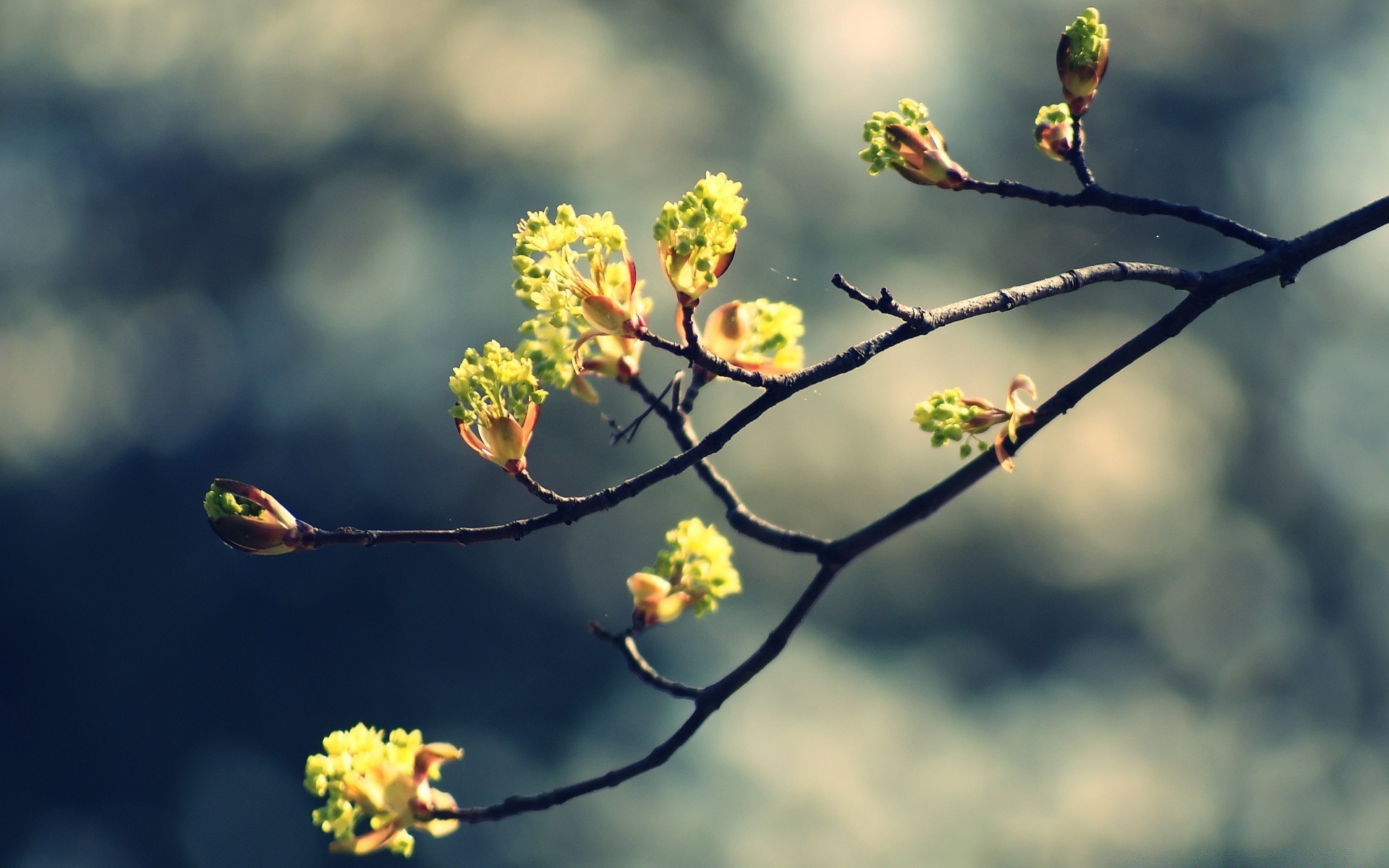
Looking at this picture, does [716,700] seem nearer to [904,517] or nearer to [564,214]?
[904,517]

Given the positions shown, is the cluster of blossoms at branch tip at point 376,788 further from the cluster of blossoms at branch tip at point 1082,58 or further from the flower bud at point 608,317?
the cluster of blossoms at branch tip at point 1082,58

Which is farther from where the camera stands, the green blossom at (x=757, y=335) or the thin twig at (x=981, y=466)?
the green blossom at (x=757, y=335)

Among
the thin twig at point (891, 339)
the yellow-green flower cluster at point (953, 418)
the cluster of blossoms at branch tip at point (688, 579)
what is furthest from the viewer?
the cluster of blossoms at branch tip at point (688, 579)

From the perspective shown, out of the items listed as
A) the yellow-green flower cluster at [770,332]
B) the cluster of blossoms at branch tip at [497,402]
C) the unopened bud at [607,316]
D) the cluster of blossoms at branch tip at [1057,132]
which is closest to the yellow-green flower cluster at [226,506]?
the cluster of blossoms at branch tip at [497,402]

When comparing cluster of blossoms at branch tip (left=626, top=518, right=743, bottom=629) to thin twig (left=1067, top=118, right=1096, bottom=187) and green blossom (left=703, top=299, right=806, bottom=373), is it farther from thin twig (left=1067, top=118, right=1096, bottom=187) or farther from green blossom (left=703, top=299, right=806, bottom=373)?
thin twig (left=1067, top=118, right=1096, bottom=187)

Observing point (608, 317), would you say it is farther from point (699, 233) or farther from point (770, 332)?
point (770, 332)

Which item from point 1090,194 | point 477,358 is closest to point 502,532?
point 477,358

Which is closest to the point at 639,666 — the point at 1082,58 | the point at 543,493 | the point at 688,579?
the point at 688,579
